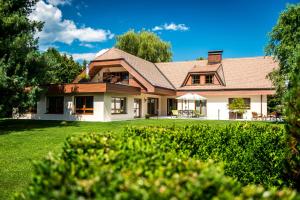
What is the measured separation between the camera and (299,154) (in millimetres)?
5301

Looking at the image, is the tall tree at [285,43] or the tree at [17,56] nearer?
the tree at [17,56]

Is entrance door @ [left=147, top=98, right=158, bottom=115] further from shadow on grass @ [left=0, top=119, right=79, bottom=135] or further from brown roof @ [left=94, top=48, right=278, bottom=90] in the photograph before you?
shadow on grass @ [left=0, top=119, right=79, bottom=135]

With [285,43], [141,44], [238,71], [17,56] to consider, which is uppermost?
[141,44]

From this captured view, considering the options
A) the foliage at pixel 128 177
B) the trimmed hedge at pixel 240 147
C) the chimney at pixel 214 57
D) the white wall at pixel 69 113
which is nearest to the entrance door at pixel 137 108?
the white wall at pixel 69 113

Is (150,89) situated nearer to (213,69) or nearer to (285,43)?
(213,69)

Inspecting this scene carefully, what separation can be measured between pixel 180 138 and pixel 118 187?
4356mm

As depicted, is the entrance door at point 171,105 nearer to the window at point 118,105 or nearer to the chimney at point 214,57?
the chimney at point 214,57

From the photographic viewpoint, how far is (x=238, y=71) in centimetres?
3672

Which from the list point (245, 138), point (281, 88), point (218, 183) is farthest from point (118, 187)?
point (281, 88)

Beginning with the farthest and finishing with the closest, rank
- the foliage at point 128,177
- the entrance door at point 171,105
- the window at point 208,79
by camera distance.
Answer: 1. the entrance door at point 171,105
2. the window at point 208,79
3. the foliage at point 128,177

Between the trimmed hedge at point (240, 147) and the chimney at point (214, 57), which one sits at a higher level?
the chimney at point (214, 57)

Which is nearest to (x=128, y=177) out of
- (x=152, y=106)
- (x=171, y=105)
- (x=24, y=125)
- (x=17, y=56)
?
(x=17, y=56)

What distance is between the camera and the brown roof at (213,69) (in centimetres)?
3331

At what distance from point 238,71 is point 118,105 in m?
15.8
